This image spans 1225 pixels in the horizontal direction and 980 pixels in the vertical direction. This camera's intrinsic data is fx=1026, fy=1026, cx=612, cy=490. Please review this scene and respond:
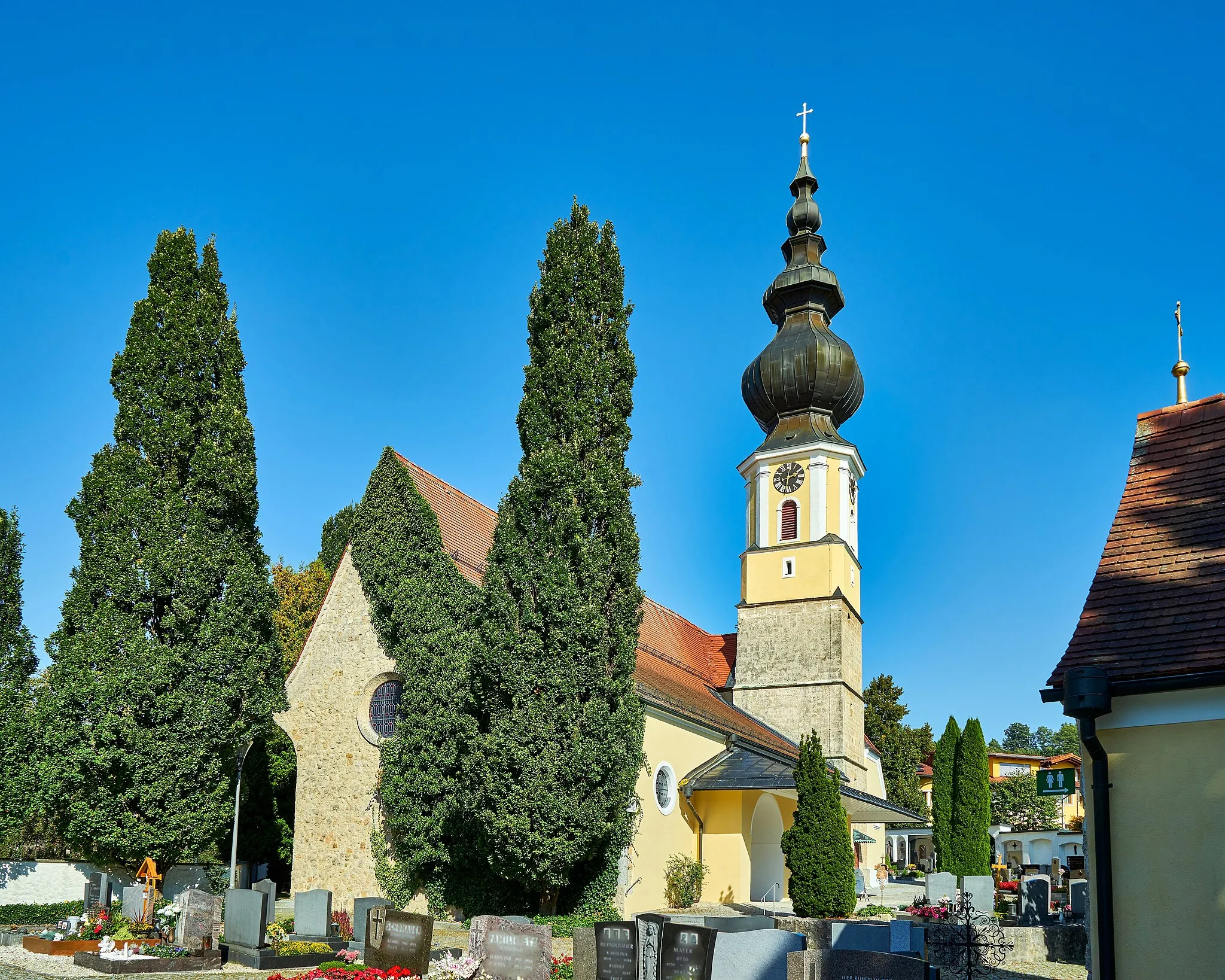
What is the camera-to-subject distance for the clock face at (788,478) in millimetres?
33969

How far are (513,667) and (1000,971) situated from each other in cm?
877

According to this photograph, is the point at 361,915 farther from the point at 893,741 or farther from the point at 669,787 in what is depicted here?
the point at 893,741

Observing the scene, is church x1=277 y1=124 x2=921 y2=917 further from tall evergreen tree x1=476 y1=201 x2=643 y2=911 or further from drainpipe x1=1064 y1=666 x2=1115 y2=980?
drainpipe x1=1064 y1=666 x2=1115 y2=980

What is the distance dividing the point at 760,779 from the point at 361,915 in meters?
11.1

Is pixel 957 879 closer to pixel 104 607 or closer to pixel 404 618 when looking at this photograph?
pixel 404 618

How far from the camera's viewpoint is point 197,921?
14.2 m

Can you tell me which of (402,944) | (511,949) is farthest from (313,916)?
(511,949)

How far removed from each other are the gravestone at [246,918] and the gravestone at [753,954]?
7.15 metres

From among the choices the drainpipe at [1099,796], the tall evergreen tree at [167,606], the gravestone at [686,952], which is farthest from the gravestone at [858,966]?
the tall evergreen tree at [167,606]

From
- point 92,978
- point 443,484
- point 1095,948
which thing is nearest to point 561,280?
point 443,484

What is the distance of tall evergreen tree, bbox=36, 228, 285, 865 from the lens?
703 inches

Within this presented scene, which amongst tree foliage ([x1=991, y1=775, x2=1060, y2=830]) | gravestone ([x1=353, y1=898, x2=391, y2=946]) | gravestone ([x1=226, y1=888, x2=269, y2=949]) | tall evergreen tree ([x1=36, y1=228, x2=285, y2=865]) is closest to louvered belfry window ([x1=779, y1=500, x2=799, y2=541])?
tall evergreen tree ([x1=36, y1=228, x2=285, y2=865])

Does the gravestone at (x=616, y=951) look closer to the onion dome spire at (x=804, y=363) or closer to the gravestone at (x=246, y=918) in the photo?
the gravestone at (x=246, y=918)

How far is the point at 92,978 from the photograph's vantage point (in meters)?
12.8
